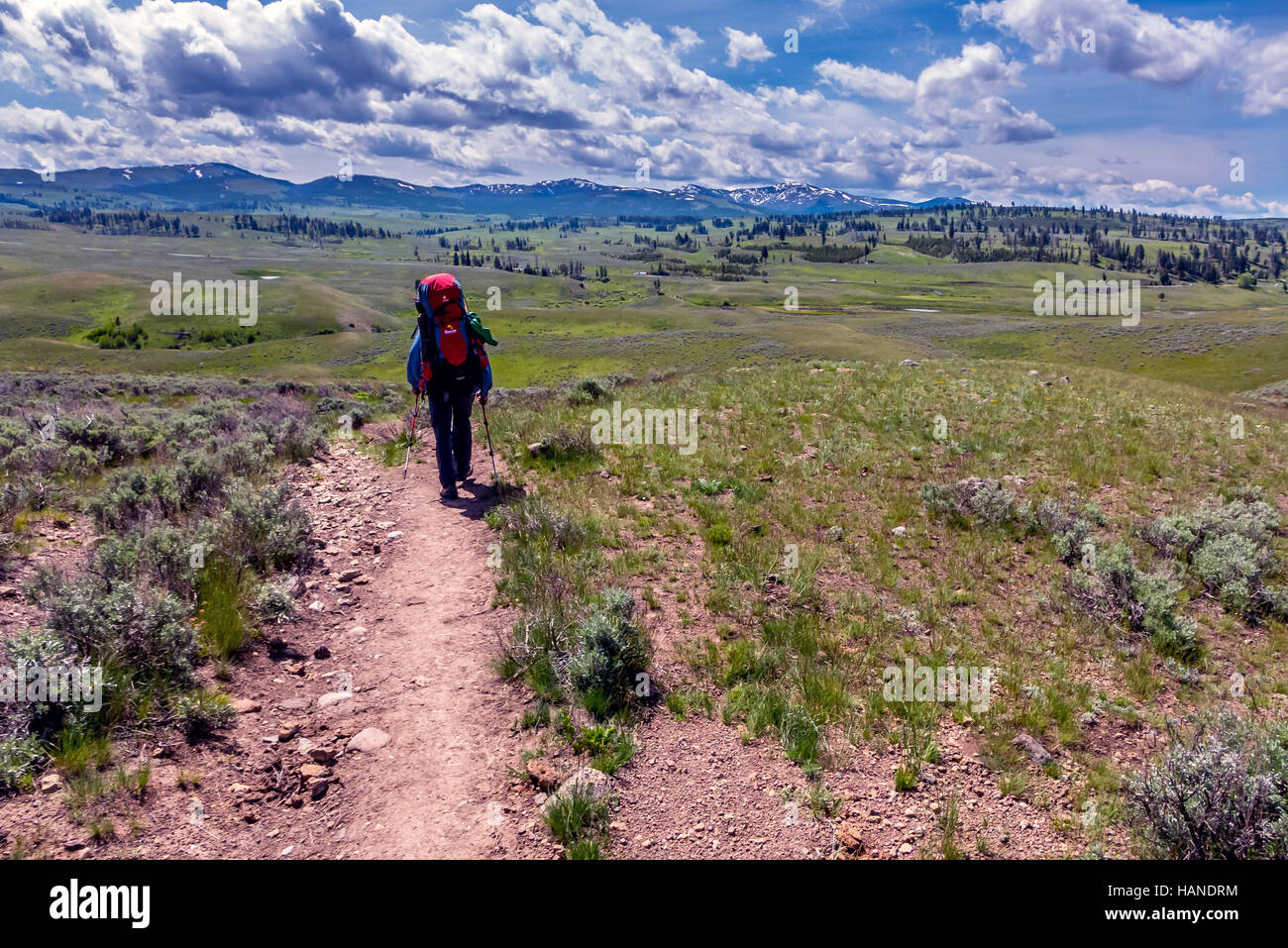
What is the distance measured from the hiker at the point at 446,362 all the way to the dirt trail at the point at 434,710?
84.3 inches

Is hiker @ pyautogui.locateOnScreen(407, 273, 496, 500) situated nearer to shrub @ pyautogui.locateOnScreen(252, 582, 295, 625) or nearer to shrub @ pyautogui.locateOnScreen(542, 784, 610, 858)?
shrub @ pyautogui.locateOnScreen(252, 582, 295, 625)

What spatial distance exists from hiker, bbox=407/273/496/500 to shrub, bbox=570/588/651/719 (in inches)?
231

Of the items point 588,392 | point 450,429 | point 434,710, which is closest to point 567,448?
point 450,429

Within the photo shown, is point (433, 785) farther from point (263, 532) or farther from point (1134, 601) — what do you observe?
point (1134, 601)

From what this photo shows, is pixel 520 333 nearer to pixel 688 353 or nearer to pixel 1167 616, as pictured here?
pixel 688 353

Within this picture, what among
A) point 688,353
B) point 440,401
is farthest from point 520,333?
point 440,401

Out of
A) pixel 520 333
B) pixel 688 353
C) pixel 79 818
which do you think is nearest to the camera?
pixel 79 818

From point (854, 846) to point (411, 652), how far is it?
14.4 feet

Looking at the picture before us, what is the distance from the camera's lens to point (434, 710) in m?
5.26

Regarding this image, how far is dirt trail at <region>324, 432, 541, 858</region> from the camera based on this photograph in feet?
13.2

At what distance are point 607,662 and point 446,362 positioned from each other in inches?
273

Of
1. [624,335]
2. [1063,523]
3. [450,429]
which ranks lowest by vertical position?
[1063,523]

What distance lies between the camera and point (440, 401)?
421 inches

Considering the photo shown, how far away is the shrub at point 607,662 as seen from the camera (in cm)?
527
